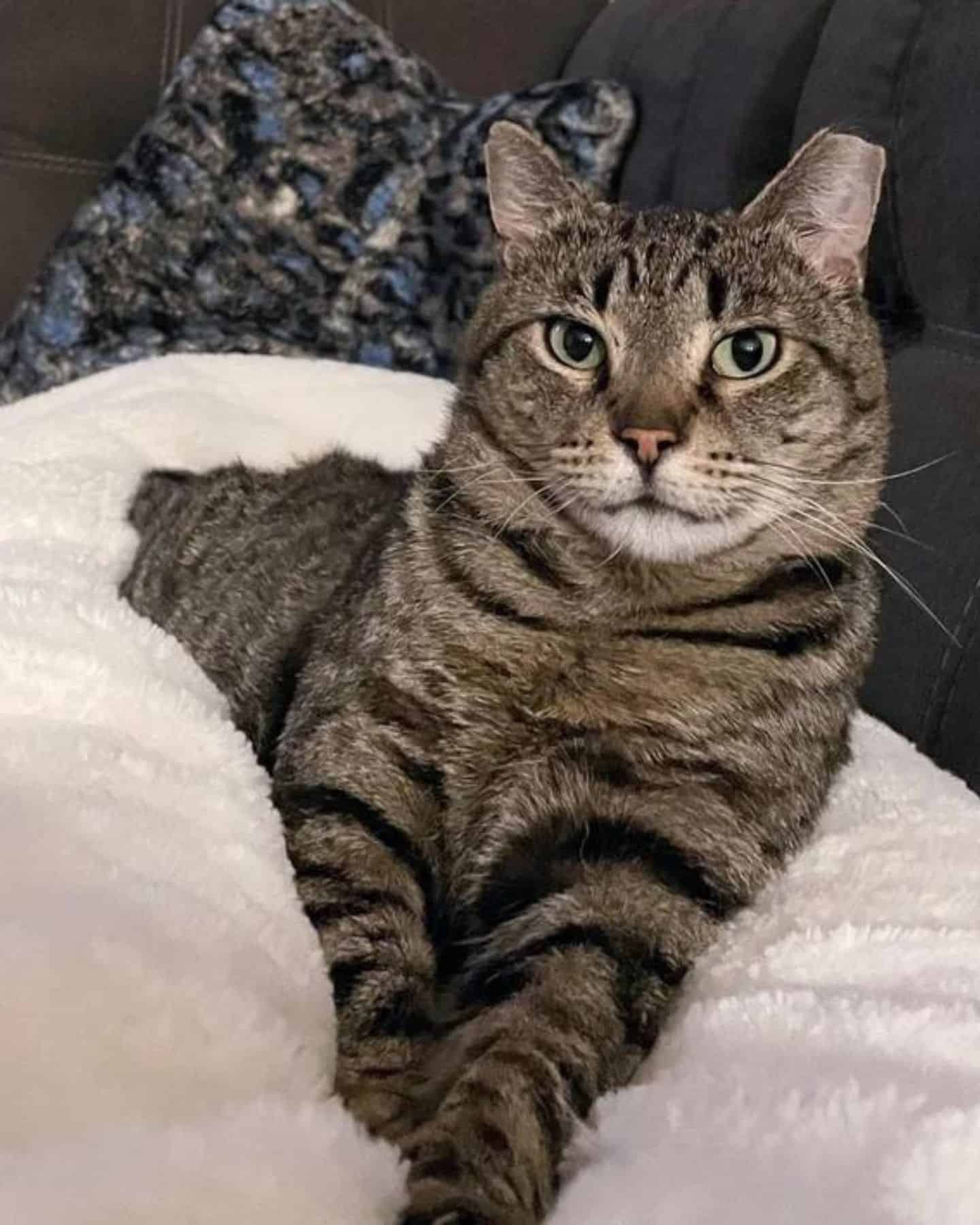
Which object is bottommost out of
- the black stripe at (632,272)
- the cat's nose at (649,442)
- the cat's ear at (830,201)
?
the cat's nose at (649,442)

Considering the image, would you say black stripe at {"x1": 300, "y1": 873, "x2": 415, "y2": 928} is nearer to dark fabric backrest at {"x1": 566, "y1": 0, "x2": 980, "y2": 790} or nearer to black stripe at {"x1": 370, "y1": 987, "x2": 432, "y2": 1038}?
black stripe at {"x1": 370, "y1": 987, "x2": 432, "y2": 1038}

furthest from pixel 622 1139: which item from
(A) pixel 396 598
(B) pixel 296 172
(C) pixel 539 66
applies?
(C) pixel 539 66

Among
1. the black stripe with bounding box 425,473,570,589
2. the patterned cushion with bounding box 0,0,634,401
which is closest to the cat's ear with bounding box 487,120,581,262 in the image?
the black stripe with bounding box 425,473,570,589

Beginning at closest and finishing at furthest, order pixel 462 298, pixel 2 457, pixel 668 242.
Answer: pixel 668 242
pixel 2 457
pixel 462 298

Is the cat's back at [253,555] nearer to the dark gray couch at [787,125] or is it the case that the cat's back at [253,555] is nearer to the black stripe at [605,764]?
the black stripe at [605,764]

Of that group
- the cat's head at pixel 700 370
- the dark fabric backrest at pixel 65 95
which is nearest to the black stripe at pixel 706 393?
the cat's head at pixel 700 370

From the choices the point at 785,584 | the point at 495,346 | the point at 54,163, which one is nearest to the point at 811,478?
the point at 785,584

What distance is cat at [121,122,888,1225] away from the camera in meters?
0.90

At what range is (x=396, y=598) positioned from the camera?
108 centimetres

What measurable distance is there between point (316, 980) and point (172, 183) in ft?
6.27

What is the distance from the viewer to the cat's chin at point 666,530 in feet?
3.18

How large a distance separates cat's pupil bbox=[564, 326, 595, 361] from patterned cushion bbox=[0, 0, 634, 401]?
129 centimetres

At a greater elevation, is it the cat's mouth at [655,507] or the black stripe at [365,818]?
the cat's mouth at [655,507]

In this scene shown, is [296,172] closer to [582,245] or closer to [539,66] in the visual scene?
[539,66]
